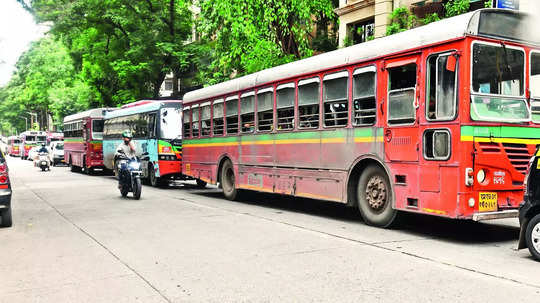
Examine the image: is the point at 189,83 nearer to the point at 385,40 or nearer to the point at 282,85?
the point at 282,85

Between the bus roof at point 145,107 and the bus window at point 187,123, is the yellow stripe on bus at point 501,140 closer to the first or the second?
the bus window at point 187,123

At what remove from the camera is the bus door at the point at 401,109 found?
28.3 feet

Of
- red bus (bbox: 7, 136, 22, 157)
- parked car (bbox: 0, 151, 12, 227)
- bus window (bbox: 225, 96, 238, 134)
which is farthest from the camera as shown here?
red bus (bbox: 7, 136, 22, 157)

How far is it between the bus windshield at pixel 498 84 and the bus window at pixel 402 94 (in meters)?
1.00

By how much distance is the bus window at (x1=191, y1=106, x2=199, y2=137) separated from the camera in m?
17.0

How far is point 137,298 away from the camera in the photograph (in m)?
5.38

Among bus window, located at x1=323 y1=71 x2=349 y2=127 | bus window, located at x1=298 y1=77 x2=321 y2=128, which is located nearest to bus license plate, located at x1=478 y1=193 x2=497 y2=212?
bus window, located at x1=323 y1=71 x2=349 y2=127

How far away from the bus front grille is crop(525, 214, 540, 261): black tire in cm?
148

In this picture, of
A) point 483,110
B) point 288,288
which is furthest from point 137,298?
point 483,110

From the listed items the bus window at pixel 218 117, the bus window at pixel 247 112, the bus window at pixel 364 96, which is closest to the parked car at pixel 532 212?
the bus window at pixel 364 96

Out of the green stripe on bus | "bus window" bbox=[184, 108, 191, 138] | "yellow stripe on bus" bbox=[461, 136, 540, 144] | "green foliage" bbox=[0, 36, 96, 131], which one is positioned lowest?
"yellow stripe on bus" bbox=[461, 136, 540, 144]

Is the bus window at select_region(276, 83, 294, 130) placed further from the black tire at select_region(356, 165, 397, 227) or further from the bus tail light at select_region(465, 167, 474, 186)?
the bus tail light at select_region(465, 167, 474, 186)

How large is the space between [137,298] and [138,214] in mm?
6710

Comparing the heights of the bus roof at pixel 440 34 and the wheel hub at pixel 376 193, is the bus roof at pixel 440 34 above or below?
above
